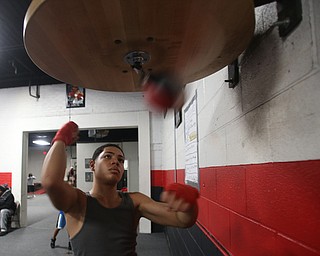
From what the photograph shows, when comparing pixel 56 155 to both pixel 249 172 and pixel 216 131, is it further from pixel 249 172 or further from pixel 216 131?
pixel 216 131

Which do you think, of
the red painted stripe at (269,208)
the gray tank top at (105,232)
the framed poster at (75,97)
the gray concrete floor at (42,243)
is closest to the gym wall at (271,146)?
the red painted stripe at (269,208)

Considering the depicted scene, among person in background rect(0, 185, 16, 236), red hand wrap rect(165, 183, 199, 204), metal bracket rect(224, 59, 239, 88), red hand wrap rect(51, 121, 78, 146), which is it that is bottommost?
person in background rect(0, 185, 16, 236)

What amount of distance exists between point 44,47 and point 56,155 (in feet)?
1.41

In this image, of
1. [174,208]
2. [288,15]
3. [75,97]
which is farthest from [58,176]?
[75,97]

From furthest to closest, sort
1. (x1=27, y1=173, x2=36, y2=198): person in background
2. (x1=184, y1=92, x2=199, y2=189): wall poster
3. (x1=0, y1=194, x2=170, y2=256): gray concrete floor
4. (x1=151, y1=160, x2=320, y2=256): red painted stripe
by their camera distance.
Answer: (x1=27, y1=173, x2=36, y2=198): person in background, (x1=0, y1=194, x2=170, y2=256): gray concrete floor, (x1=184, y1=92, x2=199, y2=189): wall poster, (x1=151, y1=160, x2=320, y2=256): red painted stripe

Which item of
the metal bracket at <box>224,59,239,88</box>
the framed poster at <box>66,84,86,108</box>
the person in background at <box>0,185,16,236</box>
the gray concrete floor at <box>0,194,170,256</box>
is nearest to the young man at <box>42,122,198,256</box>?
the metal bracket at <box>224,59,239,88</box>

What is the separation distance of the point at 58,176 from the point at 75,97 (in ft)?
15.2

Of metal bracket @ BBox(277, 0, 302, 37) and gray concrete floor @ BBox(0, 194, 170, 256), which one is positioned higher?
metal bracket @ BBox(277, 0, 302, 37)

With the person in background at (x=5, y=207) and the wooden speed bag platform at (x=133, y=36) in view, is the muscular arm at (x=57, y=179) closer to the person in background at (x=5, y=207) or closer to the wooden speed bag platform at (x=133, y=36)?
the wooden speed bag platform at (x=133, y=36)

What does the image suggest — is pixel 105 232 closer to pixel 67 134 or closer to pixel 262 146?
pixel 67 134

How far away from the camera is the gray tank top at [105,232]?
1095mm

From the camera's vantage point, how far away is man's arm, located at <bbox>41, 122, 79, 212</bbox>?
98 centimetres

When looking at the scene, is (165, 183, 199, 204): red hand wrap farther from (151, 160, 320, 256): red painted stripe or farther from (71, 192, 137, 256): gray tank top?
(71, 192, 137, 256): gray tank top

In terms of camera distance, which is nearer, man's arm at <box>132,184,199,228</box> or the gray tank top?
man's arm at <box>132,184,199,228</box>
